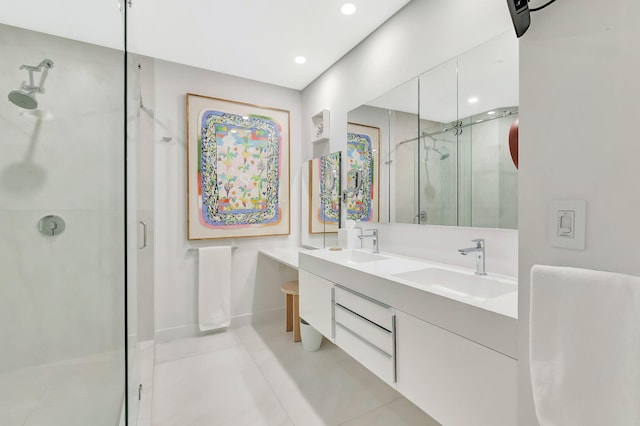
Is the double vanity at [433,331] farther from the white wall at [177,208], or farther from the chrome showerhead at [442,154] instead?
the white wall at [177,208]

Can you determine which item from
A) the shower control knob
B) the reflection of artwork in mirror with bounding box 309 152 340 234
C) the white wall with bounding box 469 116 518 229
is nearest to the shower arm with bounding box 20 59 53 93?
the shower control knob

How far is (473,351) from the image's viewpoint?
0.94 metres

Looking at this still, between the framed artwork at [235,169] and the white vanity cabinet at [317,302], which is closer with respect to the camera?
the white vanity cabinet at [317,302]

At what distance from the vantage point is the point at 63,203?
92 centimetres

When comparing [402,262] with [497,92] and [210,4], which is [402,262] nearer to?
[497,92]

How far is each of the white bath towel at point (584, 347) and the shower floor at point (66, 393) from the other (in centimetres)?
136

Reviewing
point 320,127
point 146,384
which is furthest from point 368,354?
point 320,127

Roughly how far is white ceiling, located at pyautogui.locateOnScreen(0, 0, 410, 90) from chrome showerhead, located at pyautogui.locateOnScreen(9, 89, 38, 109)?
634mm

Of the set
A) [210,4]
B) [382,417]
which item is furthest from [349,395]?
[210,4]

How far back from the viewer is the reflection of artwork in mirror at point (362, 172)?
2195 millimetres

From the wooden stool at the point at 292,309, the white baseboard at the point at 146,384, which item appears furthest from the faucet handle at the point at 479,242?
the white baseboard at the point at 146,384

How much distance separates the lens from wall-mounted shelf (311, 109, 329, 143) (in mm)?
2688

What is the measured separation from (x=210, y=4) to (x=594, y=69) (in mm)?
2078

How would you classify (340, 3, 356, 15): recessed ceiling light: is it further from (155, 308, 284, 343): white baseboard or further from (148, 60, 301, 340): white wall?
(155, 308, 284, 343): white baseboard
